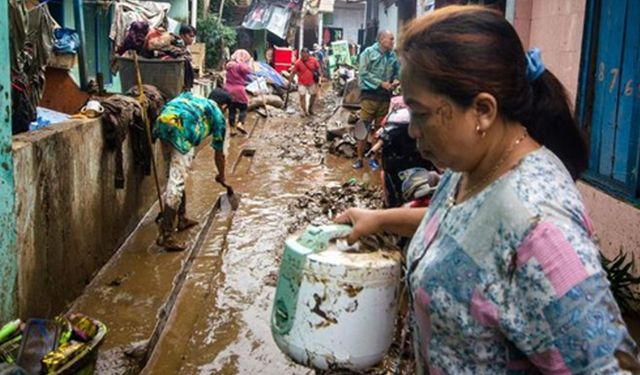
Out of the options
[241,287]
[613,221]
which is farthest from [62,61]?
[613,221]

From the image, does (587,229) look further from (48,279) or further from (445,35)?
(48,279)

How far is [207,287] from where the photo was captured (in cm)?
532

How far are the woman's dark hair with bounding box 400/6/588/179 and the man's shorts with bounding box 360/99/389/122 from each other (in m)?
8.59

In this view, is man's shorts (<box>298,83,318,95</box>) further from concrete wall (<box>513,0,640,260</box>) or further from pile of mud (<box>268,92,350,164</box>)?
concrete wall (<box>513,0,640,260</box>)

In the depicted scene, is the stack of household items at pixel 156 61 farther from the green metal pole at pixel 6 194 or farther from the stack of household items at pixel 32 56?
the green metal pole at pixel 6 194

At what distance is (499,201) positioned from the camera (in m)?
1.26

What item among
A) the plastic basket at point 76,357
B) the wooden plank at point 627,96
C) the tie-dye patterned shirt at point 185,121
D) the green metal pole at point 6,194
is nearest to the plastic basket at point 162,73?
the tie-dye patterned shirt at point 185,121

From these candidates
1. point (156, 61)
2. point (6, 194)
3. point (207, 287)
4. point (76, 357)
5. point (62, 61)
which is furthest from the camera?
point (156, 61)

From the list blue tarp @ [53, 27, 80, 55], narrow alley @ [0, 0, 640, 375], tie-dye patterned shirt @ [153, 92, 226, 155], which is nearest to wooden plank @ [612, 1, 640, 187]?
narrow alley @ [0, 0, 640, 375]

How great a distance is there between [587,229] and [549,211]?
0.11 metres

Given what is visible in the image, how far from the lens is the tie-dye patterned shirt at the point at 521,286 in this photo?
1.15 m

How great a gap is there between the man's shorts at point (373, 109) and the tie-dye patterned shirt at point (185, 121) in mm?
3862

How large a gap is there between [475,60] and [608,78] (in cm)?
422

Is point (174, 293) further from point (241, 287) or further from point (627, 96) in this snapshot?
point (627, 96)
